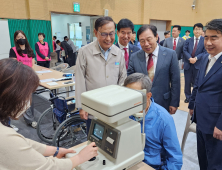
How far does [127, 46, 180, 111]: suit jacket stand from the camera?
1736mm

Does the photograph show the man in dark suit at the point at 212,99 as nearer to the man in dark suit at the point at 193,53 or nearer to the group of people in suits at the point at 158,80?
the group of people in suits at the point at 158,80

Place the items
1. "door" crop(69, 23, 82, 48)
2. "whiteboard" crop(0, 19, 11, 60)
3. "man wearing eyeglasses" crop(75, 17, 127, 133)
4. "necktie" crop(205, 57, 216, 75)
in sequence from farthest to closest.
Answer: "door" crop(69, 23, 82, 48)
"whiteboard" crop(0, 19, 11, 60)
"man wearing eyeglasses" crop(75, 17, 127, 133)
"necktie" crop(205, 57, 216, 75)

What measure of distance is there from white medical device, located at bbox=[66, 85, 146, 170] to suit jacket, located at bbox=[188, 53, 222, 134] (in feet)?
2.54

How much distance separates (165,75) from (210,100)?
49cm

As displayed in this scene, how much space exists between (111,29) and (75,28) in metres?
10.0

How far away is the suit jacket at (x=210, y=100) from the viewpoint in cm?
134

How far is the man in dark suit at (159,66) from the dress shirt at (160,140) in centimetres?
66

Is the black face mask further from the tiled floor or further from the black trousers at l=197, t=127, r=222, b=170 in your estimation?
the black trousers at l=197, t=127, r=222, b=170

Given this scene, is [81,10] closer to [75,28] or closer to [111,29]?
[75,28]

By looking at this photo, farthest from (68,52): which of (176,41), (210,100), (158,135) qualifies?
(158,135)

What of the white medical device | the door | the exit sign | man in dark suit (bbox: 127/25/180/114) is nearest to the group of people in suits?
man in dark suit (bbox: 127/25/180/114)

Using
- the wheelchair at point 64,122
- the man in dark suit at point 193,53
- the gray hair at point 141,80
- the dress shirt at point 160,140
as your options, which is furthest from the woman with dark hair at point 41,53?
the dress shirt at point 160,140

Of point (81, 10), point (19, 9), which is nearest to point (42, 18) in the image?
point (19, 9)

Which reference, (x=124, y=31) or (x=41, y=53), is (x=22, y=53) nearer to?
(x=124, y=31)
